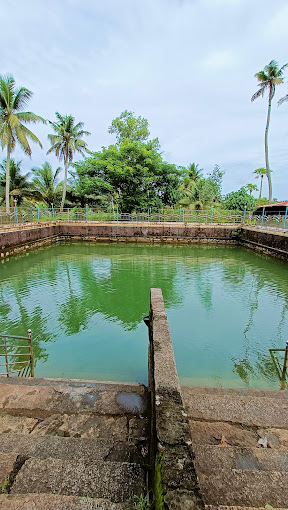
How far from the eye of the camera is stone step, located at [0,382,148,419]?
94.3 inches

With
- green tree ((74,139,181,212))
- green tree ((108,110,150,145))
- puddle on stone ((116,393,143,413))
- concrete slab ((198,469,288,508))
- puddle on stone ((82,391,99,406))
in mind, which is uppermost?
green tree ((108,110,150,145))

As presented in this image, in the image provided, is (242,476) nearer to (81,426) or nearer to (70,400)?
(81,426)

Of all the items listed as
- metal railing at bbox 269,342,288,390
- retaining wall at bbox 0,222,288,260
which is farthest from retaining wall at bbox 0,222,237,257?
metal railing at bbox 269,342,288,390

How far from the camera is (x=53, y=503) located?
132 cm

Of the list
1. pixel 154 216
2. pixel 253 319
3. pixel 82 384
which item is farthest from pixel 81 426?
pixel 154 216

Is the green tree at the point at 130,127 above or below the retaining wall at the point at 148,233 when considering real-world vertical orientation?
above

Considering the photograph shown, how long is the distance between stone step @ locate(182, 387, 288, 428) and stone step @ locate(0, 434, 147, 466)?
77 centimetres

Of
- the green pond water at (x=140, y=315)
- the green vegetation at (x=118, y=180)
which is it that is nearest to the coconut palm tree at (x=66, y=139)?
the green vegetation at (x=118, y=180)

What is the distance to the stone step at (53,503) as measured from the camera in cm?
130

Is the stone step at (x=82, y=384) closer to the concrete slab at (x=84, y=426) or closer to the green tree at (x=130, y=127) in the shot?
the concrete slab at (x=84, y=426)

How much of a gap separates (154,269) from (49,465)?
10.4m

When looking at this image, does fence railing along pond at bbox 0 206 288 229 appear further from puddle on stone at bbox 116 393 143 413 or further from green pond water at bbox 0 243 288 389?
puddle on stone at bbox 116 393 143 413

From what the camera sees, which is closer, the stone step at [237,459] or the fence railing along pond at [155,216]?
the stone step at [237,459]

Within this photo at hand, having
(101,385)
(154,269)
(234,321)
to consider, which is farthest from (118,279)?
(101,385)
